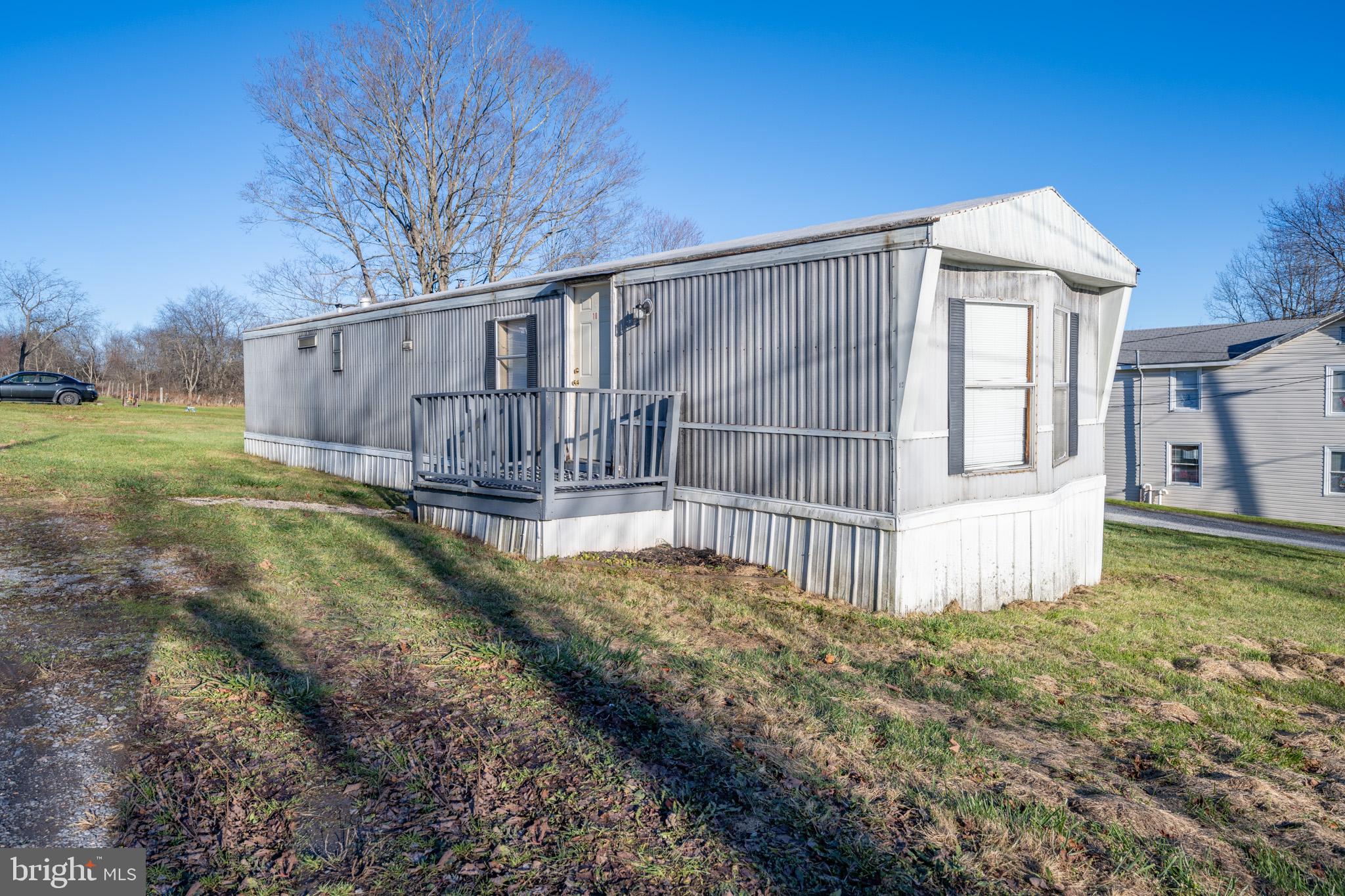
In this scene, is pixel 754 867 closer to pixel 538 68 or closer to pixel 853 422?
pixel 853 422

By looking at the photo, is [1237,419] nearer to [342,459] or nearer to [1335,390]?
[1335,390]

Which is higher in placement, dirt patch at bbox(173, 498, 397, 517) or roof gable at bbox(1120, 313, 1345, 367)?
roof gable at bbox(1120, 313, 1345, 367)

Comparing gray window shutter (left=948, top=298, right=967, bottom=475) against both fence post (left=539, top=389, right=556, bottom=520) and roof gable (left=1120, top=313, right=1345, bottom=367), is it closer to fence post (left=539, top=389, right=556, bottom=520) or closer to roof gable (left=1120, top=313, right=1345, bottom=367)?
fence post (left=539, top=389, right=556, bottom=520)

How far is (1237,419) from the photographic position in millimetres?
22469

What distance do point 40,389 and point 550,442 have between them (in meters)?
28.7

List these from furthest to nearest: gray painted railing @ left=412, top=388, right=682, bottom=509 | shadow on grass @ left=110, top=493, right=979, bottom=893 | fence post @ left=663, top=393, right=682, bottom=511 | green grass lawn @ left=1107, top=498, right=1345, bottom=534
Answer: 1. green grass lawn @ left=1107, top=498, right=1345, bottom=534
2. fence post @ left=663, top=393, right=682, bottom=511
3. gray painted railing @ left=412, top=388, right=682, bottom=509
4. shadow on grass @ left=110, top=493, right=979, bottom=893

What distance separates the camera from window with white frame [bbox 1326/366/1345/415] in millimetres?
20797

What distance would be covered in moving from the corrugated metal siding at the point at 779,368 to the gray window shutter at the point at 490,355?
2125 mm

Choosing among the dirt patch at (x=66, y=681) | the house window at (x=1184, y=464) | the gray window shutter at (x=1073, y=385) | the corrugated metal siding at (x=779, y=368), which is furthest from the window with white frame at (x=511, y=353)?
the house window at (x=1184, y=464)

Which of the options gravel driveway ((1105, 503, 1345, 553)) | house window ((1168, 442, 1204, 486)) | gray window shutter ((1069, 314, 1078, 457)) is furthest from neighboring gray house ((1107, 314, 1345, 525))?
gray window shutter ((1069, 314, 1078, 457))

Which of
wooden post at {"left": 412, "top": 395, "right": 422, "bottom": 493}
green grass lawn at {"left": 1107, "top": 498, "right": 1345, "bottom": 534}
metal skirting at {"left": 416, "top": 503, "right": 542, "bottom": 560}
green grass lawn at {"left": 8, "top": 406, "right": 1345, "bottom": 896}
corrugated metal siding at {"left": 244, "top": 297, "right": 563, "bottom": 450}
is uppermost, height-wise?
corrugated metal siding at {"left": 244, "top": 297, "right": 563, "bottom": 450}

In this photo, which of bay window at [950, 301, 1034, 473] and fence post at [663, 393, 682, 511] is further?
fence post at [663, 393, 682, 511]

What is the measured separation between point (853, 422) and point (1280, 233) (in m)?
38.2

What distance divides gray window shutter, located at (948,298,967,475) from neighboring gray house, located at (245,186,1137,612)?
2 centimetres
